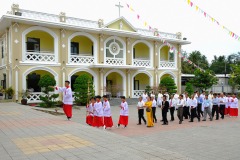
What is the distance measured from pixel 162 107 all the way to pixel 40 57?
1231 centimetres

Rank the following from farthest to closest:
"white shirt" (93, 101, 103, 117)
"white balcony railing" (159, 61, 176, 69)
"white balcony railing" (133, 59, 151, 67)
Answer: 1. "white balcony railing" (159, 61, 176, 69)
2. "white balcony railing" (133, 59, 151, 67)
3. "white shirt" (93, 101, 103, 117)

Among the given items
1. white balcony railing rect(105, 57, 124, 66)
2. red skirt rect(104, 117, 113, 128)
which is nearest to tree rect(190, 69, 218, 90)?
white balcony railing rect(105, 57, 124, 66)

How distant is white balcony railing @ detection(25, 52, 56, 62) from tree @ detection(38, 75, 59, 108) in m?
2.63

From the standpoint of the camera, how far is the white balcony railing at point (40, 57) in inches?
805

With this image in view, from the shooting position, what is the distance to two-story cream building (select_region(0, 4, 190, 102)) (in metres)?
19.8

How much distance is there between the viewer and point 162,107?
512 inches

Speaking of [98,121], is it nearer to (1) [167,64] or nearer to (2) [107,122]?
Result: (2) [107,122]

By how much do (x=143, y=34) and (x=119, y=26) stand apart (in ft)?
10.2

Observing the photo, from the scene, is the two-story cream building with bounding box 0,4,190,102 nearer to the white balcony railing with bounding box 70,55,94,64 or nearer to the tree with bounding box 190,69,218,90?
the white balcony railing with bounding box 70,55,94,64

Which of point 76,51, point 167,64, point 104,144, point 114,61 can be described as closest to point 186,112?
point 104,144

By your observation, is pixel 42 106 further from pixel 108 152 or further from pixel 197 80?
pixel 197 80

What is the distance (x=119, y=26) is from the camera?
24531 millimetres

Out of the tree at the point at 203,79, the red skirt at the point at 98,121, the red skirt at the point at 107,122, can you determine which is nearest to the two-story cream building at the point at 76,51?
→ the tree at the point at 203,79

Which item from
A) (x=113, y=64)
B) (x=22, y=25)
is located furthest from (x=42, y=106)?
(x=113, y=64)
